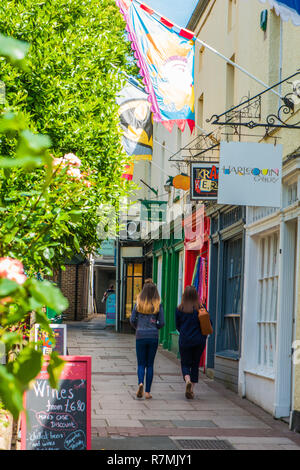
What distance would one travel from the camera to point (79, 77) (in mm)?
9227

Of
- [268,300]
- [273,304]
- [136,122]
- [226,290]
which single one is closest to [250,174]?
[273,304]

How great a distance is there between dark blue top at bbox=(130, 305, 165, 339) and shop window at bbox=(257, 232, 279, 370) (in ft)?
5.44

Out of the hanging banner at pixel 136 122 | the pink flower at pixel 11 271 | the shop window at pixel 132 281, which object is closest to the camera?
the pink flower at pixel 11 271

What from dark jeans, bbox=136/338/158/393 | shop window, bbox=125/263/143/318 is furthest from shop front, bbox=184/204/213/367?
shop window, bbox=125/263/143/318

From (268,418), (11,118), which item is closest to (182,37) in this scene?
(268,418)

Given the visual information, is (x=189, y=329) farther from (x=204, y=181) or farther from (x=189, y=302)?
(x=204, y=181)

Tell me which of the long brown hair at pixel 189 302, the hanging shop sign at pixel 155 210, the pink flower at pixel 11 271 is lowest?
the long brown hair at pixel 189 302

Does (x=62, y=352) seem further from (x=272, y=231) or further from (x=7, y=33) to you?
(x=7, y=33)

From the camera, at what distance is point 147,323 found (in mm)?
10586

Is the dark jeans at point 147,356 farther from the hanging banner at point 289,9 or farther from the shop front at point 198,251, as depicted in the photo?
the hanging banner at point 289,9

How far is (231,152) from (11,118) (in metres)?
7.47

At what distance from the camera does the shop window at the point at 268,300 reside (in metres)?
10.4

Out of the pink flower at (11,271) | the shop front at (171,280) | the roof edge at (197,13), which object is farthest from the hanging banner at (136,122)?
the pink flower at (11,271)

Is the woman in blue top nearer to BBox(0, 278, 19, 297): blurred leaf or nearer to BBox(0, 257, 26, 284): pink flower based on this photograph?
BBox(0, 257, 26, 284): pink flower
